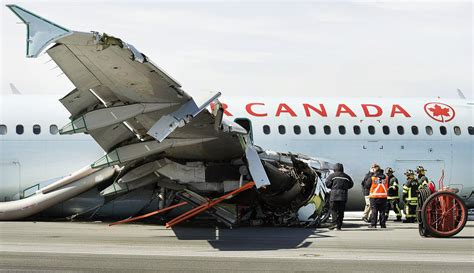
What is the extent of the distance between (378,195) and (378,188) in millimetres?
186

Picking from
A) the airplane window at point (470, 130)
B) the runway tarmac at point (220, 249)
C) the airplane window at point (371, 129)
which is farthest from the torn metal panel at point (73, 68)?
the airplane window at point (470, 130)

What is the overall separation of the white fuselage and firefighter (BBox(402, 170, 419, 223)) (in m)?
0.35

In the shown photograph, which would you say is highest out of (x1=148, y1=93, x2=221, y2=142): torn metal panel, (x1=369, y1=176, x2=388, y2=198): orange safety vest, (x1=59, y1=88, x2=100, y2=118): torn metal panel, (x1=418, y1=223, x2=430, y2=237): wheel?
(x1=59, y1=88, x2=100, y2=118): torn metal panel

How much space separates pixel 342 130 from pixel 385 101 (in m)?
1.82

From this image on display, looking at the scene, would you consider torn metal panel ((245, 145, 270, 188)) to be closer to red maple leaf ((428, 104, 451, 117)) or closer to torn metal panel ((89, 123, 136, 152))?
torn metal panel ((89, 123, 136, 152))

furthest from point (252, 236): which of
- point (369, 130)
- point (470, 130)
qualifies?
point (470, 130)

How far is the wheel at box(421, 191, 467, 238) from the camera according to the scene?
63.9ft

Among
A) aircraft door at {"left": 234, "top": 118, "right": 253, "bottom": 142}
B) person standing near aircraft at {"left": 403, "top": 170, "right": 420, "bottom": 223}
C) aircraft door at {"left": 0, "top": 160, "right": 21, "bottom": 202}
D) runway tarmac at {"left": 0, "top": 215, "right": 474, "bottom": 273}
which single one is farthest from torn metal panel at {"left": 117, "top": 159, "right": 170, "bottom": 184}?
person standing near aircraft at {"left": 403, "top": 170, "right": 420, "bottom": 223}

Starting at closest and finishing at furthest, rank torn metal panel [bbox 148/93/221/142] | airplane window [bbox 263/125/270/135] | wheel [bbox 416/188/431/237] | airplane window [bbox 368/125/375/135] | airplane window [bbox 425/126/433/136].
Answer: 1. torn metal panel [bbox 148/93/221/142]
2. wheel [bbox 416/188/431/237]
3. airplane window [bbox 263/125/270/135]
4. airplane window [bbox 368/125/375/135]
5. airplane window [bbox 425/126/433/136]

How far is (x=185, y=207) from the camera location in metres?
22.9

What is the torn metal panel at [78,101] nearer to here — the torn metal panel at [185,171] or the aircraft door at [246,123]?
the torn metal panel at [185,171]

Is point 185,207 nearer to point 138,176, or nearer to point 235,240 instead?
point 138,176

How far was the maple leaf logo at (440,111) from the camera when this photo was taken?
25578mm

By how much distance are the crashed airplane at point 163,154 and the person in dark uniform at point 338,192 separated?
0.66 m
